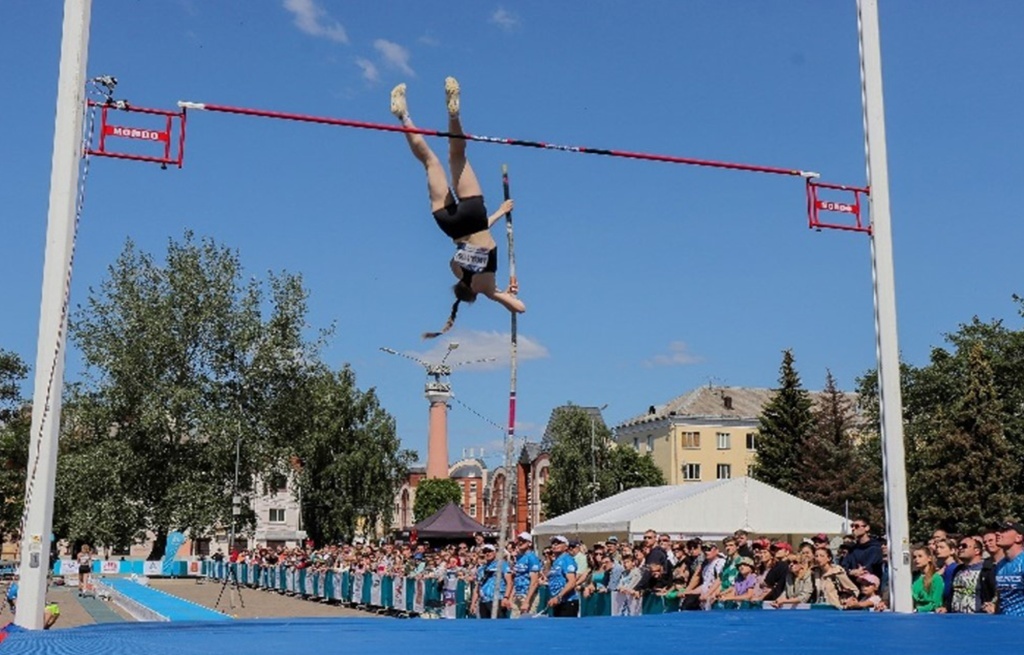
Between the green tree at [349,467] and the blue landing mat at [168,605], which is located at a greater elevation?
the green tree at [349,467]

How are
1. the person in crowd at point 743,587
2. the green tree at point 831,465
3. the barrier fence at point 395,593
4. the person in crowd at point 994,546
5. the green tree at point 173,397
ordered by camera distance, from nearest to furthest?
the person in crowd at point 994,546 < the person in crowd at point 743,587 < the barrier fence at point 395,593 < the green tree at point 173,397 < the green tree at point 831,465

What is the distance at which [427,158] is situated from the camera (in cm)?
729

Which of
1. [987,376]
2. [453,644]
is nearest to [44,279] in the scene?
[453,644]

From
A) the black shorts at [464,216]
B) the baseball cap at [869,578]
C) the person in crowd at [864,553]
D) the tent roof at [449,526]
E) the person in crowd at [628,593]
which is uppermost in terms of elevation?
the black shorts at [464,216]

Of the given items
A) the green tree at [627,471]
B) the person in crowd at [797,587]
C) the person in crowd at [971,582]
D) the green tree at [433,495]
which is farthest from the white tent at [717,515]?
the green tree at [433,495]

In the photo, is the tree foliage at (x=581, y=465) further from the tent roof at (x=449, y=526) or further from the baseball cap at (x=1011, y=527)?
the baseball cap at (x=1011, y=527)

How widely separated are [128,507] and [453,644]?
24398mm

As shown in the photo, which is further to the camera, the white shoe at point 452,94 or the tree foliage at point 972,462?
the tree foliage at point 972,462

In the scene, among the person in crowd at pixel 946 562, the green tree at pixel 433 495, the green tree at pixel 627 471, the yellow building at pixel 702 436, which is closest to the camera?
the person in crowd at pixel 946 562

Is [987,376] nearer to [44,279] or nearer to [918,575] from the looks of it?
[918,575]

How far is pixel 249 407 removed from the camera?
2822 cm

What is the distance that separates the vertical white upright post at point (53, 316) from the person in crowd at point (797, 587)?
489 centimetres

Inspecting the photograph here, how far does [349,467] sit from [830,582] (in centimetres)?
3241

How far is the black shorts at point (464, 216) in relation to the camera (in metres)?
7.19
